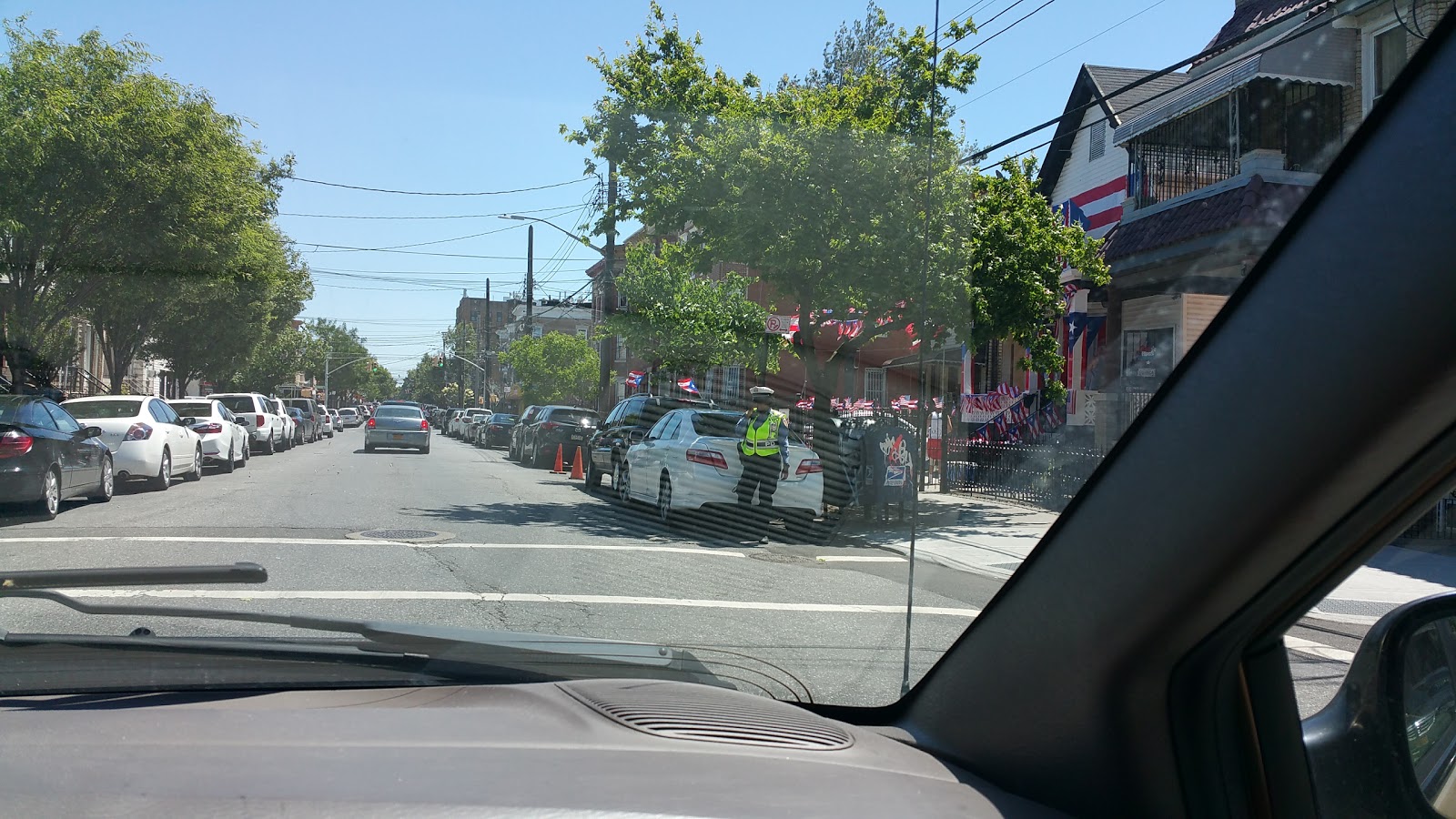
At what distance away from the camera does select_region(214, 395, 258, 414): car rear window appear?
2842 centimetres

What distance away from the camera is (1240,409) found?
1.57 m

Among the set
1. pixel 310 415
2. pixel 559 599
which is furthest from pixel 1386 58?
pixel 310 415

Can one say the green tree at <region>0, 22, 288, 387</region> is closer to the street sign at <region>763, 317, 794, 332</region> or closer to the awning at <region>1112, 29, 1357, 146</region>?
the street sign at <region>763, 317, 794, 332</region>

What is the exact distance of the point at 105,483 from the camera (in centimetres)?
1157

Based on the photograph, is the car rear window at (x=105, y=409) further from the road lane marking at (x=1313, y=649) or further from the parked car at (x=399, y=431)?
the road lane marking at (x=1313, y=649)

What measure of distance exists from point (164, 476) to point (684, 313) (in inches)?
337

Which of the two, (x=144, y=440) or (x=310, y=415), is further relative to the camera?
(x=310, y=415)

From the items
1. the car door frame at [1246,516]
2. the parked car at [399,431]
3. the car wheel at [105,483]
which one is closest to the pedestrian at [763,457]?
the car wheel at [105,483]

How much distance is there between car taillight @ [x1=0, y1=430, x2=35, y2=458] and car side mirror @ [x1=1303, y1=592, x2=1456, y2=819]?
1050 centimetres

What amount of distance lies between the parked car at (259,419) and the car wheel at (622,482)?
12.4 metres

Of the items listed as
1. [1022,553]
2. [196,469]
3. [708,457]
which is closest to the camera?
[1022,553]

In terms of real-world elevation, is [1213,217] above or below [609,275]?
below

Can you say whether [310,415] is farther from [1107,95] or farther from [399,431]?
[1107,95]

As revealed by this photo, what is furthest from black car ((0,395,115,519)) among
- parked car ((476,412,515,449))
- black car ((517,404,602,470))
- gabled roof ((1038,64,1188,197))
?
parked car ((476,412,515,449))
